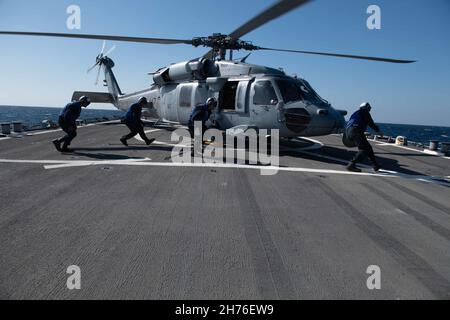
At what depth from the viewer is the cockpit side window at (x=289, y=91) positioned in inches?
387

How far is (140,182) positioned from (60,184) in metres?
1.47

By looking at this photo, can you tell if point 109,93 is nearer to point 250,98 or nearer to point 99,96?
point 99,96

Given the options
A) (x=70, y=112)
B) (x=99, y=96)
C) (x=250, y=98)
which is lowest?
(x=70, y=112)

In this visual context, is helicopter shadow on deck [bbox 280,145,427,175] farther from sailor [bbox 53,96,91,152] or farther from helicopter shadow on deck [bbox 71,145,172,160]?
sailor [bbox 53,96,91,152]

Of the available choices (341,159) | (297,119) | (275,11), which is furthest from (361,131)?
(275,11)

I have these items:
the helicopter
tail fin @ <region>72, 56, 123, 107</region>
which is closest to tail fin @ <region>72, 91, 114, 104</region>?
tail fin @ <region>72, 56, 123, 107</region>

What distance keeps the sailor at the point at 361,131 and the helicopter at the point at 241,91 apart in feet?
4.42

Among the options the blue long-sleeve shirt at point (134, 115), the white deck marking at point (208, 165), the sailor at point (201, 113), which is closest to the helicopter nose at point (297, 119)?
the white deck marking at point (208, 165)

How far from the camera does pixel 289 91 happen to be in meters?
9.95

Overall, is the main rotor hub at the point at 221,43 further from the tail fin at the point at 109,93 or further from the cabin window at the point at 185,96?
the tail fin at the point at 109,93

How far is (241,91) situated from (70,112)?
5.84 meters

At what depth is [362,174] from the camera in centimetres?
738

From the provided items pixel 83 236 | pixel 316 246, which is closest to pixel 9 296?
pixel 83 236
